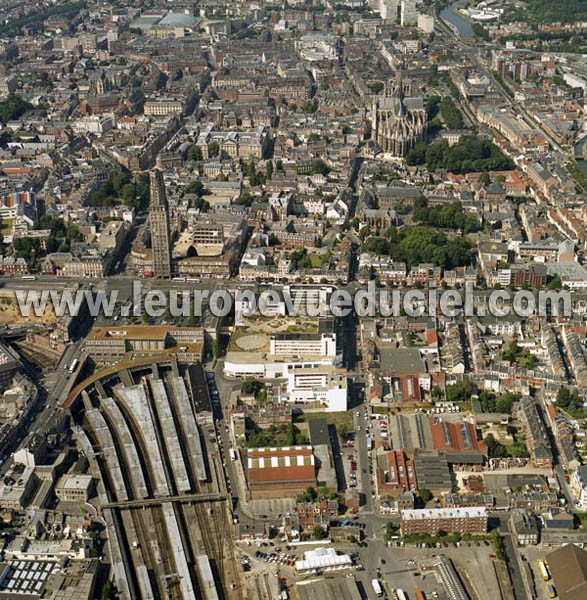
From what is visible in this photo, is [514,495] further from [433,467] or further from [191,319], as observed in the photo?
[191,319]

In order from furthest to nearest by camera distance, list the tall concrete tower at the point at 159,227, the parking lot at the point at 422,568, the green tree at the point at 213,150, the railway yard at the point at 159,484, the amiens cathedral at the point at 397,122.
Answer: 1. the amiens cathedral at the point at 397,122
2. the green tree at the point at 213,150
3. the tall concrete tower at the point at 159,227
4. the railway yard at the point at 159,484
5. the parking lot at the point at 422,568

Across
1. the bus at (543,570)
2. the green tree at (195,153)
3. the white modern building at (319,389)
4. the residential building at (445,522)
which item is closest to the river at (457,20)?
the green tree at (195,153)

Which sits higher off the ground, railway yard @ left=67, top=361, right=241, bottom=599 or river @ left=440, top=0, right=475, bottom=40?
railway yard @ left=67, top=361, right=241, bottom=599

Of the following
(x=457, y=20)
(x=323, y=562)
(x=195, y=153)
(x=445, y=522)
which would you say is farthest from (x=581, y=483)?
(x=457, y=20)

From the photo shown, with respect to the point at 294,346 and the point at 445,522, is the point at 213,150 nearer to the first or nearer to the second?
the point at 294,346

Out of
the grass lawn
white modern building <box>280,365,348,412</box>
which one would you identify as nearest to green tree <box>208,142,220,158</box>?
white modern building <box>280,365,348,412</box>

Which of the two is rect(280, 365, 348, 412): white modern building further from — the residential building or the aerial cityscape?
the residential building

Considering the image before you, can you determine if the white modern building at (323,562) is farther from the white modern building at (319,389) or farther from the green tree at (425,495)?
the white modern building at (319,389)
